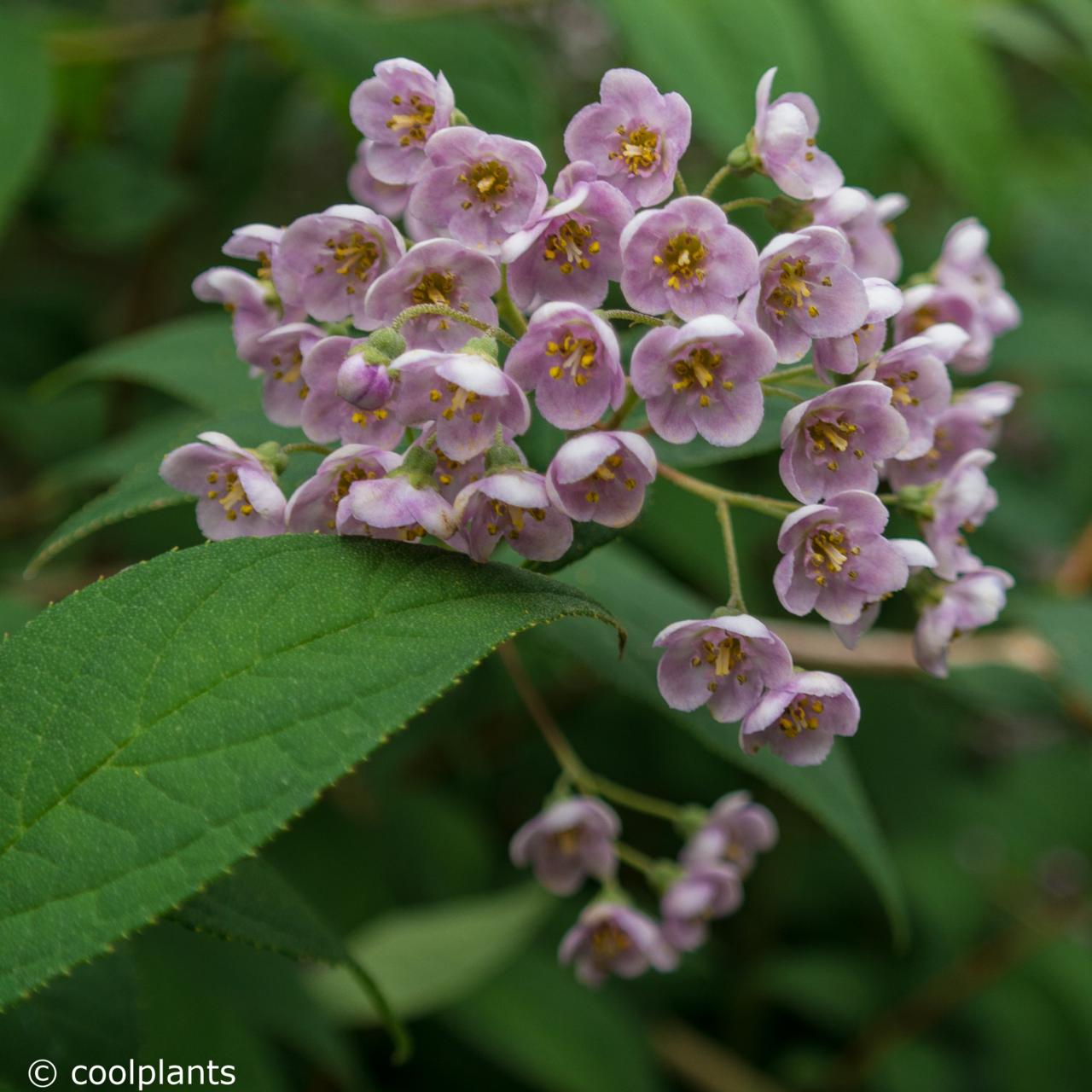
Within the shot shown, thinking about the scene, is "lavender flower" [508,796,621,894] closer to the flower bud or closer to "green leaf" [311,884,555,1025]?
"green leaf" [311,884,555,1025]

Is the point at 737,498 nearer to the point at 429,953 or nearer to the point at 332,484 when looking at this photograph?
the point at 332,484

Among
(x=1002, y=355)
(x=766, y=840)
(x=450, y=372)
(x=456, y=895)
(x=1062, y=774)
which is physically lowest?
(x=456, y=895)

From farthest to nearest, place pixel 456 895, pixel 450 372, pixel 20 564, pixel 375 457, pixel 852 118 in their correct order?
pixel 456 895, pixel 20 564, pixel 852 118, pixel 375 457, pixel 450 372

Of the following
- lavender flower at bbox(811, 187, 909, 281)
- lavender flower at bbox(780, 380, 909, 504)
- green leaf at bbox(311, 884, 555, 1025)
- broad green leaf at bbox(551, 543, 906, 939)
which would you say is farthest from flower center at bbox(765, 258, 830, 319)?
green leaf at bbox(311, 884, 555, 1025)

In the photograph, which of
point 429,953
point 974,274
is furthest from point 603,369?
point 429,953

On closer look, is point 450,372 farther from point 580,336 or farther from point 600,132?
point 600,132

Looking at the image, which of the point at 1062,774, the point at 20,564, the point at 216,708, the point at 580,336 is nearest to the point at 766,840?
the point at 580,336

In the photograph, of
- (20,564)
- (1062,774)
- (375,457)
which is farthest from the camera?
(1062,774)
